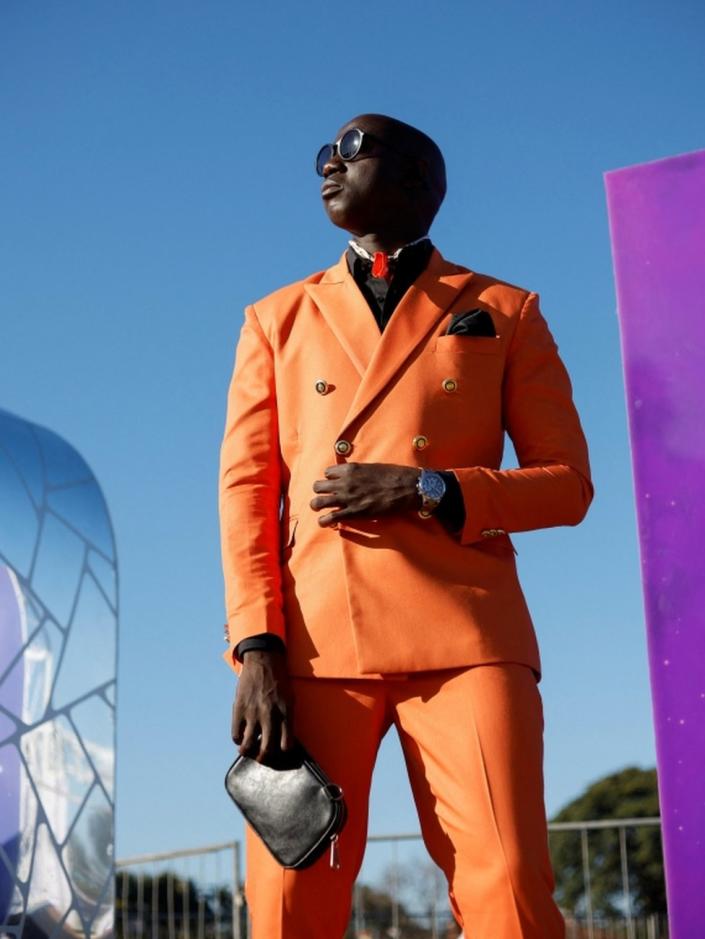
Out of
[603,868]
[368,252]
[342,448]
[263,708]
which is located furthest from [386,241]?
[603,868]

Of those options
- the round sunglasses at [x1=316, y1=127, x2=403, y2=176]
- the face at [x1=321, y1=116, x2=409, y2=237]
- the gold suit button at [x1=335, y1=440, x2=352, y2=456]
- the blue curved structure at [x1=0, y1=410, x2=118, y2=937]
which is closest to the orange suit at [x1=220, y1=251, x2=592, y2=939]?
the gold suit button at [x1=335, y1=440, x2=352, y2=456]

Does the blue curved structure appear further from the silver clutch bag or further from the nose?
the nose

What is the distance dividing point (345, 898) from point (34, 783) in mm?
6460

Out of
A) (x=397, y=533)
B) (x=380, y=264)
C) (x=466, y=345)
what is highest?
(x=380, y=264)

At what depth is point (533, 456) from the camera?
3.07 metres

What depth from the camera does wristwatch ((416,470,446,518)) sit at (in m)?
2.85

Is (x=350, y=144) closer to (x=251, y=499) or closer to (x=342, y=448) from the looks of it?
(x=342, y=448)

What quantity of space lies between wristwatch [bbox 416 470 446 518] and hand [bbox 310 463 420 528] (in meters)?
0.01

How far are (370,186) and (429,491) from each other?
771 millimetres

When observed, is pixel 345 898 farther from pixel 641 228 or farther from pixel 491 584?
pixel 641 228

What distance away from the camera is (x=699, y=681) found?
3127 mm

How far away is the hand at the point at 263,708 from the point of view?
2.78 metres

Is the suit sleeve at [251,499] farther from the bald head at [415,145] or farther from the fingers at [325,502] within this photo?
the bald head at [415,145]

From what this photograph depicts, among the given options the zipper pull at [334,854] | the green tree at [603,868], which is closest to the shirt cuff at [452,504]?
the zipper pull at [334,854]
